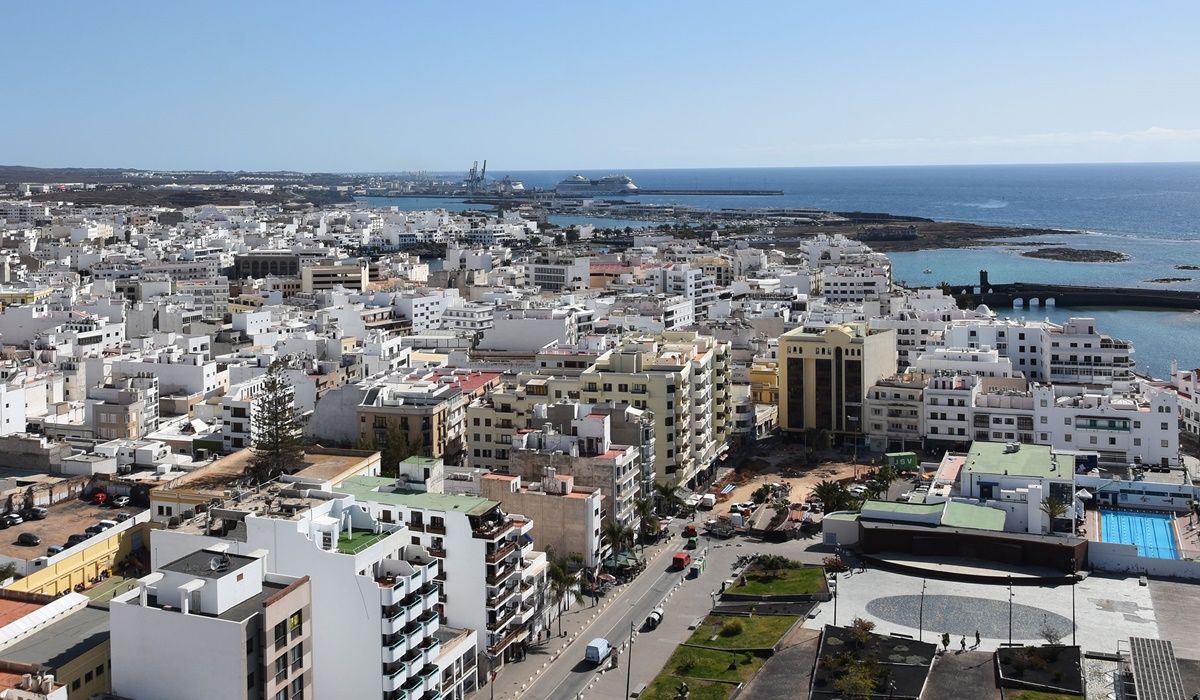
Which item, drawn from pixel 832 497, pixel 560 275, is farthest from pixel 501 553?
pixel 560 275

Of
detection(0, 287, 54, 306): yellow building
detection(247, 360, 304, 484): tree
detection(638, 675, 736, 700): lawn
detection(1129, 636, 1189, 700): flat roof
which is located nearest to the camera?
detection(1129, 636, 1189, 700): flat roof

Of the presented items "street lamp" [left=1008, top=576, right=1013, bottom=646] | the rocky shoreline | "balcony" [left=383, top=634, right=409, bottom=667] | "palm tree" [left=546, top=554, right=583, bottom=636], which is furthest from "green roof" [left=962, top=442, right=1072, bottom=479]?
the rocky shoreline

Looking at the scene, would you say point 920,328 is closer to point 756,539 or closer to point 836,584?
point 756,539

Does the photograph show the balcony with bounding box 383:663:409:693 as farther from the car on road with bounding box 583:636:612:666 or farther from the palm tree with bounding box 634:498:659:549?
the palm tree with bounding box 634:498:659:549

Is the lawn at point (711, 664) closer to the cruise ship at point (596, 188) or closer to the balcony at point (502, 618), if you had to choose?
the balcony at point (502, 618)

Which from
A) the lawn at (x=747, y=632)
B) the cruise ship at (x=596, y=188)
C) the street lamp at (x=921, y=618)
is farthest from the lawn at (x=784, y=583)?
the cruise ship at (x=596, y=188)
